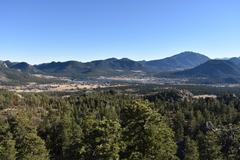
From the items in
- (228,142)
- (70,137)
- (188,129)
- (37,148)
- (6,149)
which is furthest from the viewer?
(188,129)

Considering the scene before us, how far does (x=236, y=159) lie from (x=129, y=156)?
31.4 m

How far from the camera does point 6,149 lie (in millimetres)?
82312

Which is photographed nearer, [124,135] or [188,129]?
[124,135]

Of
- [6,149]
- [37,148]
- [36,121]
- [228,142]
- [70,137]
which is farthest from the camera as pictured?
[36,121]

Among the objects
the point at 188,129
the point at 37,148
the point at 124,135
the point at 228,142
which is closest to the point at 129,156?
the point at 124,135

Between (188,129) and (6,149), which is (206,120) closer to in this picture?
(188,129)

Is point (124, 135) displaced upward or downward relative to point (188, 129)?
upward

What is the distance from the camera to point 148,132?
182 ft

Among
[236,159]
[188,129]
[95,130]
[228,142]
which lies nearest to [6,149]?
[95,130]

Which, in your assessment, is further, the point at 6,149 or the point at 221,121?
the point at 221,121

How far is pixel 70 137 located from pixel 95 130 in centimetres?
6123

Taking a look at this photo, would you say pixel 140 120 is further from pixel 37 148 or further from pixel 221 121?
pixel 221 121

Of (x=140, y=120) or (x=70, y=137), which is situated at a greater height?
(x=140, y=120)

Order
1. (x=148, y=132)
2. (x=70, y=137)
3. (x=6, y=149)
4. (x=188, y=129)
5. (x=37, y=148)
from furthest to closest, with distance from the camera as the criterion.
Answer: (x=188, y=129), (x=70, y=137), (x=6, y=149), (x=37, y=148), (x=148, y=132)
